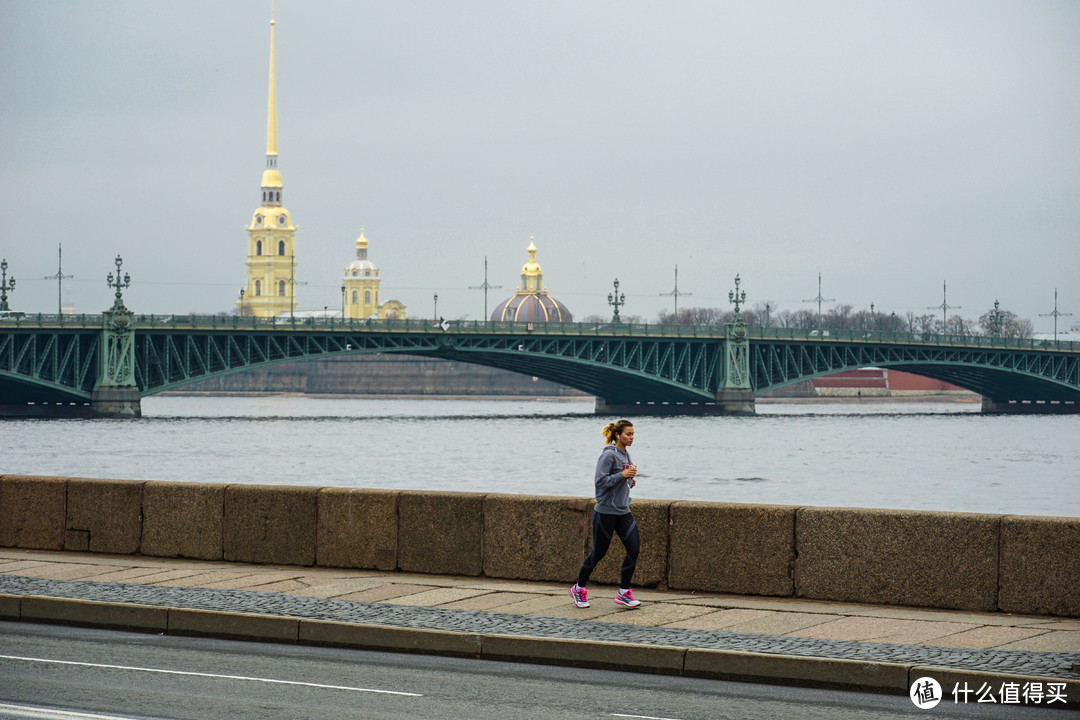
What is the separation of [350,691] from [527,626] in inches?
86.9

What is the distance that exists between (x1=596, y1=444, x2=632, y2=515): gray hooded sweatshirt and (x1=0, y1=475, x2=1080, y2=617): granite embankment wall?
1441mm

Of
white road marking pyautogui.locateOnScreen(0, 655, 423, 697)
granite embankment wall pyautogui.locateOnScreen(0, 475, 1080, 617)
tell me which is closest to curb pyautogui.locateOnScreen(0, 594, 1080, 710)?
white road marking pyautogui.locateOnScreen(0, 655, 423, 697)

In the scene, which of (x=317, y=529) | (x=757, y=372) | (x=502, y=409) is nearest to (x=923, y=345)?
(x=757, y=372)

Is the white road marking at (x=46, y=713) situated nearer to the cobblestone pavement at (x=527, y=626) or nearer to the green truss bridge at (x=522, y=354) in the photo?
the cobblestone pavement at (x=527, y=626)

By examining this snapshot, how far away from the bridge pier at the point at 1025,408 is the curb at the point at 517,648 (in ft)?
391

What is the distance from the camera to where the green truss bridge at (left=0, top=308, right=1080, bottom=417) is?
268 feet

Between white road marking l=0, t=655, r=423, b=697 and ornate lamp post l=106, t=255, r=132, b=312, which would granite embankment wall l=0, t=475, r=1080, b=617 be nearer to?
white road marking l=0, t=655, r=423, b=697

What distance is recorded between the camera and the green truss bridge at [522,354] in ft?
268

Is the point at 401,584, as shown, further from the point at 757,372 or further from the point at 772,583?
the point at 757,372

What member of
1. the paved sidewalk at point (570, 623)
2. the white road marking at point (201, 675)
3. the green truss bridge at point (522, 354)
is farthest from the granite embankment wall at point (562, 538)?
the green truss bridge at point (522, 354)

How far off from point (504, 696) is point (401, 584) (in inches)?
176

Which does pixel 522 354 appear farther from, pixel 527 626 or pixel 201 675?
pixel 201 675

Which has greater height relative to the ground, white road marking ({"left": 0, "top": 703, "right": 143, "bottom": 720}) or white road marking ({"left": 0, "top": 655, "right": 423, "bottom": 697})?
white road marking ({"left": 0, "top": 703, "right": 143, "bottom": 720})

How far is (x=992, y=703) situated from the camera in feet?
30.4
